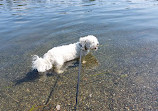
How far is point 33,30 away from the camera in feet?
32.8

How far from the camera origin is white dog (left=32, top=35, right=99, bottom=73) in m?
4.68

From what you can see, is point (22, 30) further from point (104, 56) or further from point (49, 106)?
point (49, 106)

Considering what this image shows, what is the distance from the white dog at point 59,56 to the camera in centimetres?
468

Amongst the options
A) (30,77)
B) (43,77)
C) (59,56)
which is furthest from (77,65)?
(30,77)

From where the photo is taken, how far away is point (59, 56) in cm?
521

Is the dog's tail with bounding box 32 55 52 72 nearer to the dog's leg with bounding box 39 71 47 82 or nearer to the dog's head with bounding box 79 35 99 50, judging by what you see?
the dog's leg with bounding box 39 71 47 82

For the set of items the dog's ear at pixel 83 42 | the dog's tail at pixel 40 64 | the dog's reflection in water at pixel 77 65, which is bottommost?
the dog's reflection in water at pixel 77 65

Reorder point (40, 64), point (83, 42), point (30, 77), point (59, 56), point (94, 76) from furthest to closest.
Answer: point (83, 42), point (59, 56), point (30, 77), point (94, 76), point (40, 64)

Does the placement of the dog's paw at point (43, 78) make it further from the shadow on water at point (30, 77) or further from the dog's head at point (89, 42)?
the dog's head at point (89, 42)

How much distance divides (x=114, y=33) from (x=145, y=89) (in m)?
5.13

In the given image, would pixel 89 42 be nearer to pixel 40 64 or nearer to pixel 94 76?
pixel 94 76

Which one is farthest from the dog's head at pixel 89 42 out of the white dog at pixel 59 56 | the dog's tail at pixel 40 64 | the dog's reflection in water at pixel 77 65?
the dog's tail at pixel 40 64

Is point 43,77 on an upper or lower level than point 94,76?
lower

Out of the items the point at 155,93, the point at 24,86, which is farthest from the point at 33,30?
the point at 155,93
